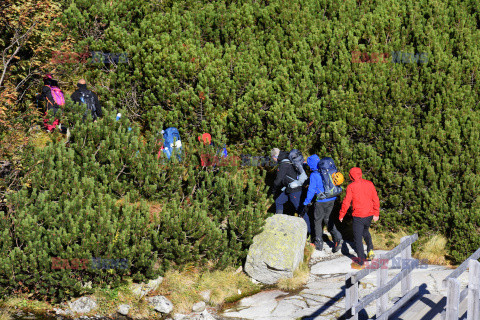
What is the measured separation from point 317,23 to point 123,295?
28.2 feet

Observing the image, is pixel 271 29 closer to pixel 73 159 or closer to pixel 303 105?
pixel 303 105

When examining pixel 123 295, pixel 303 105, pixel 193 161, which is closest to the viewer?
pixel 123 295

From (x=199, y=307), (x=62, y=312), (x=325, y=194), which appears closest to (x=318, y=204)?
(x=325, y=194)

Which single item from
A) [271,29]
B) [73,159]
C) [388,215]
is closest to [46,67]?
[73,159]

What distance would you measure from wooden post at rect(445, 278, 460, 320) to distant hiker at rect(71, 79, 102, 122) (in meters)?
8.37

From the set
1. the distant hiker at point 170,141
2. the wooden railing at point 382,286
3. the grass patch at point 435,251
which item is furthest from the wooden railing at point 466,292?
the distant hiker at point 170,141

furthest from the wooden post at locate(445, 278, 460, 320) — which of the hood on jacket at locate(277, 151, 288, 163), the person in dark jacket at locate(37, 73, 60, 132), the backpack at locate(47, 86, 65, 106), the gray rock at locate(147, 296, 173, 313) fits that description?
the backpack at locate(47, 86, 65, 106)

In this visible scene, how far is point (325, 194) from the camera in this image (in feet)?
31.0

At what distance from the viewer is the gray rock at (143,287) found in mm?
8094

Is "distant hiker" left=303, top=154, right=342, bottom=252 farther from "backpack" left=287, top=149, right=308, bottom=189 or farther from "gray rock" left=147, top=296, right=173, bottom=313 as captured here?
"gray rock" left=147, top=296, right=173, bottom=313

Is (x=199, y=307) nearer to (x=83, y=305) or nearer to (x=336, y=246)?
(x=83, y=305)

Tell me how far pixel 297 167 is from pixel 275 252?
187 cm

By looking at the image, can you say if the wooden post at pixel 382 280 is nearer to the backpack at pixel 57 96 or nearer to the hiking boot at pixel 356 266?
the hiking boot at pixel 356 266

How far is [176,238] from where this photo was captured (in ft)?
27.3
